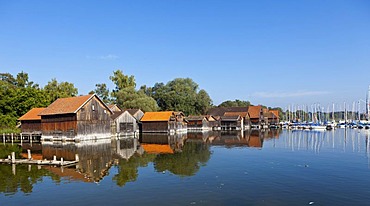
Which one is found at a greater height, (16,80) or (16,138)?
(16,80)

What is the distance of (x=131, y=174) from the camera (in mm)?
22516

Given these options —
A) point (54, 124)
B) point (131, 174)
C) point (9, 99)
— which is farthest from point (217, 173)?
point (9, 99)

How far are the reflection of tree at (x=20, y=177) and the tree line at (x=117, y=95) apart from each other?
136ft

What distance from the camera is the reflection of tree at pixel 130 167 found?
2075 centimetres

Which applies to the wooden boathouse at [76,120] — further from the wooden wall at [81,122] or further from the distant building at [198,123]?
the distant building at [198,123]

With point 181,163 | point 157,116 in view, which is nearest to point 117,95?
point 157,116

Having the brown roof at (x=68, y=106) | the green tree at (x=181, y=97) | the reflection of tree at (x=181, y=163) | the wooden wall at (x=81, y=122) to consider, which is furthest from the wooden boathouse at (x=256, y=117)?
the reflection of tree at (x=181, y=163)

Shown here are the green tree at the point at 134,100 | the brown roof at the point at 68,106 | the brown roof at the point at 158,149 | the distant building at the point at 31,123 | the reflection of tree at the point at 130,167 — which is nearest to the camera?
the reflection of tree at the point at 130,167

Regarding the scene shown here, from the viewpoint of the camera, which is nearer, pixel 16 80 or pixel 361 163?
pixel 361 163

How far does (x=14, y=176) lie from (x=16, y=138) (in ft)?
126

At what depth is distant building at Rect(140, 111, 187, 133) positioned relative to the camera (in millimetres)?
69312

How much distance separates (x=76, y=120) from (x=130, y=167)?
2416cm

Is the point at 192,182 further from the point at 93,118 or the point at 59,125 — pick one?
the point at 59,125

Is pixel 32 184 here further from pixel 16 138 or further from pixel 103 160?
pixel 16 138
